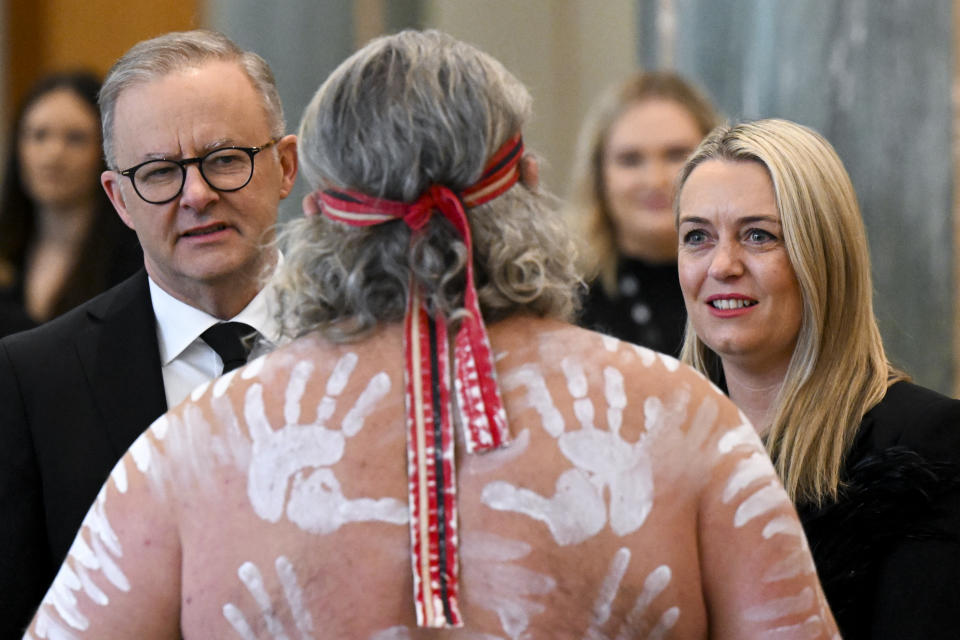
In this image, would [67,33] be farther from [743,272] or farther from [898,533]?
[898,533]

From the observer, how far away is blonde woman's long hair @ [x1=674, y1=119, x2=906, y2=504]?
8.55 feet

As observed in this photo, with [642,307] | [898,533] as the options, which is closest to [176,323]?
[898,533]

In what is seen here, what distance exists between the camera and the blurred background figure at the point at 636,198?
4.57 meters

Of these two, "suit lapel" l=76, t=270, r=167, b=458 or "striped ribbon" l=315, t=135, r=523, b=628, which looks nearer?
"striped ribbon" l=315, t=135, r=523, b=628

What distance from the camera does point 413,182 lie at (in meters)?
1.77

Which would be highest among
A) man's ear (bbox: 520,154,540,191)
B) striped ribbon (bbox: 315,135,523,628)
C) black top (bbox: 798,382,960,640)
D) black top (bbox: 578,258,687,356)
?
man's ear (bbox: 520,154,540,191)

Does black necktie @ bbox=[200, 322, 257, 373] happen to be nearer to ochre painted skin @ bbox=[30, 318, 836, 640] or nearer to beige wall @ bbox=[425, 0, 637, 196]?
ochre painted skin @ bbox=[30, 318, 836, 640]

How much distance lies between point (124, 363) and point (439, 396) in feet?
3.18

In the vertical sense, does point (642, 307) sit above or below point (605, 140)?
below

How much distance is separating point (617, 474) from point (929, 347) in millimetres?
3018

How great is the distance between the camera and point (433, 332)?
5.87 feet

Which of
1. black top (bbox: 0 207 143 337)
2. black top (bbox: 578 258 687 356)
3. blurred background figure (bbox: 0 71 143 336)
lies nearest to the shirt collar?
black top (bbox: 0 207 143 337)

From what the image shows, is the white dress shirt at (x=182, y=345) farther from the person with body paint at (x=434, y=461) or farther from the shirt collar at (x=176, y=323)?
the person with body paint at (x=434, y=461)

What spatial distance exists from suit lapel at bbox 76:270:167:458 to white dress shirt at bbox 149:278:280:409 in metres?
0.02
